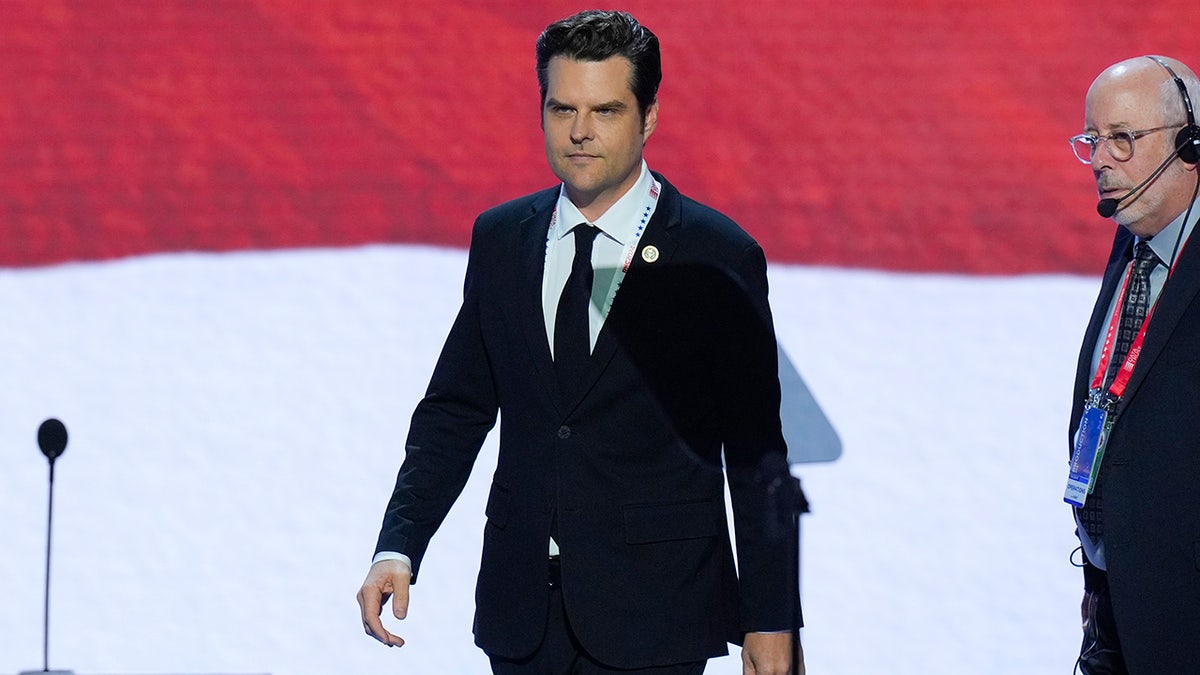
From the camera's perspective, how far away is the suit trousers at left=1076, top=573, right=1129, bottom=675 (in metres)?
2.01

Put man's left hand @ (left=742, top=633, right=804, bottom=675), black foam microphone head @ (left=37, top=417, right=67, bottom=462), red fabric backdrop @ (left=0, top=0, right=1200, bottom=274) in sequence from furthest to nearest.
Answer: red fabric backdrop @ (left=0, top=0, right=1200, bottom=274) < black foam microphone head @ (left=37, top=417, right=67, bottom=462) < man's left hand @ (left=742, top=633, right=804, bottom=675)

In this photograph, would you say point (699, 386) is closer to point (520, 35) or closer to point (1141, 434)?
point (1141, 434)

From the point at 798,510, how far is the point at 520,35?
72.7 inches

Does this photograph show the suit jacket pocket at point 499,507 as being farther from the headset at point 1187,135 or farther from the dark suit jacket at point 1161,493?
the headset at point 1187,135

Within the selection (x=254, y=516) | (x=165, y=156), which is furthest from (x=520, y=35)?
(x=254, y=516)

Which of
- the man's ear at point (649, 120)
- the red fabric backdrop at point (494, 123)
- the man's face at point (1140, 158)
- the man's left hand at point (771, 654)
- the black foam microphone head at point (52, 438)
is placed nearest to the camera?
the man's left hand at point (771, 654)

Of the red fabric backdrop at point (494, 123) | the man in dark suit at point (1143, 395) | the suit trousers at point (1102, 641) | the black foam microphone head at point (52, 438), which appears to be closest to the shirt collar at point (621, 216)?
the man in dark suit at point (1143, 395)

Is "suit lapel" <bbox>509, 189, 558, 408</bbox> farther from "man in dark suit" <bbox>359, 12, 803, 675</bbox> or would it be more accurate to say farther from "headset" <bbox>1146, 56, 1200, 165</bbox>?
"headset" <bbox>1146, 56, 1200, 165</bbox>

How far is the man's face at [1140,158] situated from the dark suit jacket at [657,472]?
531 mm

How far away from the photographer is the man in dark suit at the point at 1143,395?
1839 mm

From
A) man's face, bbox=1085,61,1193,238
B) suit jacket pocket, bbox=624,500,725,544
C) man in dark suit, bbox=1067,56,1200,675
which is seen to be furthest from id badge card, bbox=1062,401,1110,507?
suit jacket pocket, bbox=624,500,725,544

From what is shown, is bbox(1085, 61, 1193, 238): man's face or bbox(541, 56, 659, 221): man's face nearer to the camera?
bbox(541, 56, 659, 221): man's face

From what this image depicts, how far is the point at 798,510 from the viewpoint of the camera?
5.12 ft

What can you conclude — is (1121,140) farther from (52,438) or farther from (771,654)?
(52,438)
